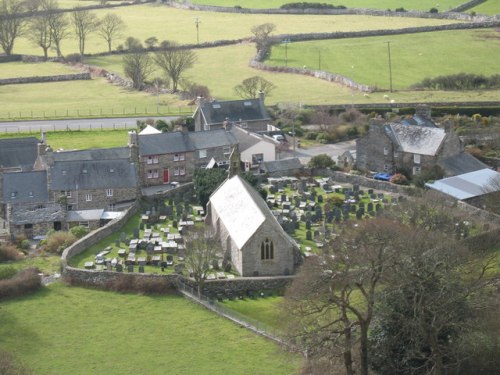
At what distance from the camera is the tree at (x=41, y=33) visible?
14900cm

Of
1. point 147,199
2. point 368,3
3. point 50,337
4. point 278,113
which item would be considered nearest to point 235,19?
point 368,3

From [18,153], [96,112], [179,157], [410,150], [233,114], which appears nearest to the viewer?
[410,150]

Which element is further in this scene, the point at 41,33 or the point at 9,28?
the point at 41,33

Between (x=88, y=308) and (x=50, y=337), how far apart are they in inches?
165

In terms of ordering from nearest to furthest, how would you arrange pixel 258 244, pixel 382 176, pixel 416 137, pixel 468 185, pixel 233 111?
pixel 258 244, pixel 468 185, pixel 382 176, pixel 416 137, pixel 233 111

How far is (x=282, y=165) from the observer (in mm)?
80750

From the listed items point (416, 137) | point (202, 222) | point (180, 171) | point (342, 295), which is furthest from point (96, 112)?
point (342, 295)

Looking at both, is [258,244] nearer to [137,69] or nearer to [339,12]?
[137,69]


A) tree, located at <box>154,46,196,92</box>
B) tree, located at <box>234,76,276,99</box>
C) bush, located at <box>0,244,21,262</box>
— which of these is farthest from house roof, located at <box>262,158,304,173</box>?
tree, located at <box>154,46,196,92</box>

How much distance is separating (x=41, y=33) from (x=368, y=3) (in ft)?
204

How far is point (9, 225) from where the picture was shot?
6762cm

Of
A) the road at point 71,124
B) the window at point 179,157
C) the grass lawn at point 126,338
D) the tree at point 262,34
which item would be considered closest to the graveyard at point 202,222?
the grass lawn at point 126,338

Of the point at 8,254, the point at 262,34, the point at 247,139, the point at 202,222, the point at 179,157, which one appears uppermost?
the point at 262,34

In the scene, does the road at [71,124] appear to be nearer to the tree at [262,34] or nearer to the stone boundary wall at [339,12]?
the tree at [262,34]
